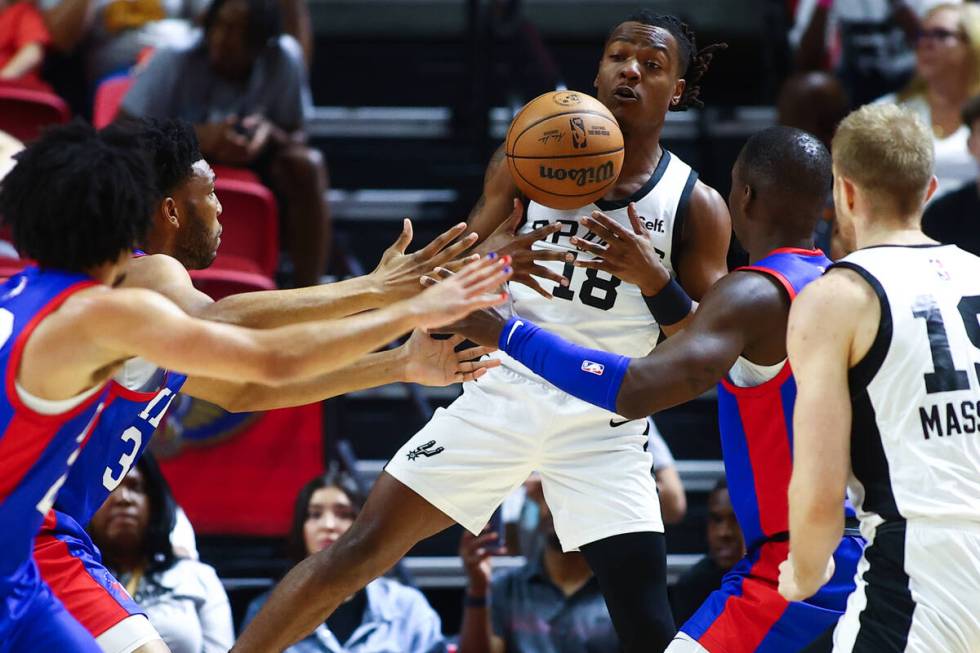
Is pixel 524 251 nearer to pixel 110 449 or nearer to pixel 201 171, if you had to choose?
pixel 201 171

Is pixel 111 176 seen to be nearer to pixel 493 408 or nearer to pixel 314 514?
pixel 493 408

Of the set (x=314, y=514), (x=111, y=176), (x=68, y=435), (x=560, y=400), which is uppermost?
(x=111, y=176)

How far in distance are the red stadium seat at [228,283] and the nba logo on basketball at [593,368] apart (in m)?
3.20

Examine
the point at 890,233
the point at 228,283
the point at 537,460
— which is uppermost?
the point at 890,233

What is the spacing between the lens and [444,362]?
435 cm

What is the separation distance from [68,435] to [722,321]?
1704 mm

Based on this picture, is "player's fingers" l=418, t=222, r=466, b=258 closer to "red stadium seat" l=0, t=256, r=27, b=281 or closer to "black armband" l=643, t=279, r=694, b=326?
"black armband" l=643, t=279, r=694, b=326

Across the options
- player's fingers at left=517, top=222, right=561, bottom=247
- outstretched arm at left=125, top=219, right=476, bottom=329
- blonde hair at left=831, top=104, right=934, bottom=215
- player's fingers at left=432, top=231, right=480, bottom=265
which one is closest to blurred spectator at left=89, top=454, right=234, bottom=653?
outstretched arm at left=125, top=219, right=476, bottom=329

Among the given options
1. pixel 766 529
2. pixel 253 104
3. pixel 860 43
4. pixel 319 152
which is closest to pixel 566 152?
pixel 766 529

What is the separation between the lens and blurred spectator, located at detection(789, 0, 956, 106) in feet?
27.4

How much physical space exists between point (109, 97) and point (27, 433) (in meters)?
4.88

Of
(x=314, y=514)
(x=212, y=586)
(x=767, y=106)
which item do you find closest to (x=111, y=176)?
(x=212, y=586)

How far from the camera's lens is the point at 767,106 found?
358 inches

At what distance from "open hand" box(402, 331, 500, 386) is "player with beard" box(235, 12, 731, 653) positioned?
0.24 m
